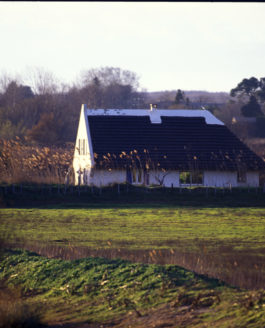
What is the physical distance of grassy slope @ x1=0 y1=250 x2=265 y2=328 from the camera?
9.88 metres

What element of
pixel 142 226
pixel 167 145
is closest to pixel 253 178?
pixel 167 145

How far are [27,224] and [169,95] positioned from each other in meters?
93.6

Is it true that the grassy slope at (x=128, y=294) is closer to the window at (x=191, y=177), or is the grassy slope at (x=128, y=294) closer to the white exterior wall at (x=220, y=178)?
the window at (x=191, y=177)

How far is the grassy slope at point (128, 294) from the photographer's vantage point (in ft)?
32.4

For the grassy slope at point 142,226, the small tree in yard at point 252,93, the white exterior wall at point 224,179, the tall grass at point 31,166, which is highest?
the small tree in yard at point 252,93

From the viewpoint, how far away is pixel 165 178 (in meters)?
43.3

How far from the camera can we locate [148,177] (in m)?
42.9

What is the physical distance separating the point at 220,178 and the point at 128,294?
33.3 meters

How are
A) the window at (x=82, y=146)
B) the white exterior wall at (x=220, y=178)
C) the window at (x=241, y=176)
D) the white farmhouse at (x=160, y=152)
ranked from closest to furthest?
the white farmhouse at (x=160, y=152), the white exterior wall at (x=220, y=178), the window at (x=241, y=176), the window at (x=82, y=146)

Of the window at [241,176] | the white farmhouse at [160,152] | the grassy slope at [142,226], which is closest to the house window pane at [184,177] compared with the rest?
the white farmhouse at [160,152]

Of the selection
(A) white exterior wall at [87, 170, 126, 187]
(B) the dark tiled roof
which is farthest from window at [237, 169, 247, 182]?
(A) white exterior wall at [87, 170, 126, 187]

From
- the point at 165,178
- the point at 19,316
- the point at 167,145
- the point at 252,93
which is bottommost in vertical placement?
the point at 19,316

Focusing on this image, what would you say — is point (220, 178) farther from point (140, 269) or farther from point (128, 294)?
point (128, 294)

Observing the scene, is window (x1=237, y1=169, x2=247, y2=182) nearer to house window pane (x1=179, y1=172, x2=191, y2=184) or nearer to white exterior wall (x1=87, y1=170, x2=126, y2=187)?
house window pane (x1=179, y1=172, x2=191, y2=184)
